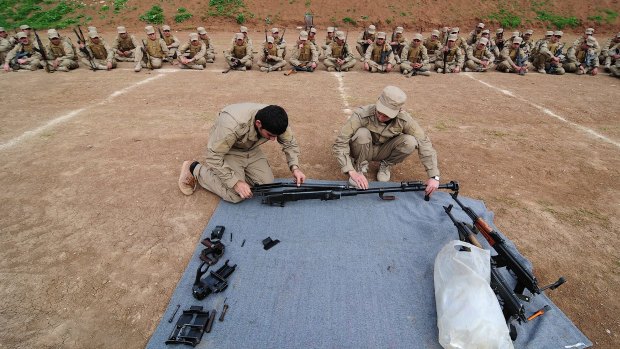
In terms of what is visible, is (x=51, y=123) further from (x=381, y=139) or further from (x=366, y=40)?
(x=366, y=40)

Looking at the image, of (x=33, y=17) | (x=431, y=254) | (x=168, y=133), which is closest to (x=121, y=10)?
(x=33, y=17)

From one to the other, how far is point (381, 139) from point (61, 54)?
9984mm

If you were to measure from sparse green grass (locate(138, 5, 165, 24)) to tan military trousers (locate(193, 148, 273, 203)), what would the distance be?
563 inches

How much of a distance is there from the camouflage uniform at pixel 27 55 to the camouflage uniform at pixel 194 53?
153 inches

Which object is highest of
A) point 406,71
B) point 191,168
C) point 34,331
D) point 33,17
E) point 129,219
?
point 33,17

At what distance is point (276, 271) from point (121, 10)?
17681mm

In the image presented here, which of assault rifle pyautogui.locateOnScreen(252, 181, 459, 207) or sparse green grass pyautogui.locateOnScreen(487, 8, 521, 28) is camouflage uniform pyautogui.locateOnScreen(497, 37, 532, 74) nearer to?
sparse green grass pyautogui.locateOnScreen(487, 8, 521, 28)

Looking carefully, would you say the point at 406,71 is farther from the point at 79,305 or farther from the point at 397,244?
the point at 79,305

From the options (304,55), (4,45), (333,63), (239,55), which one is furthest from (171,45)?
(333,63)

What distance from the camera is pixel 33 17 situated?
1467 cm

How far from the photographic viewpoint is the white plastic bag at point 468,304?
1887 millimetres

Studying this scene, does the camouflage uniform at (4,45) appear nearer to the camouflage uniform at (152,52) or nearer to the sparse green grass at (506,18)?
the camouflage uniform at (152,52)

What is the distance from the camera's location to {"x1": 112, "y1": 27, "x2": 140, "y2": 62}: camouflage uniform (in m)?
9.30

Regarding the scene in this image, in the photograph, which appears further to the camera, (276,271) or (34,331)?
(276,271)
